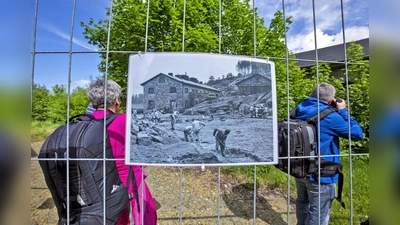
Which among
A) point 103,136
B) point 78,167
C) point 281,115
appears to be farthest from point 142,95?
point 281,115

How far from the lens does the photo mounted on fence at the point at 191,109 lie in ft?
3.52

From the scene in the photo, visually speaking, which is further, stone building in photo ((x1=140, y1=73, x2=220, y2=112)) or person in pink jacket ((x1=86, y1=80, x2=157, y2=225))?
person in pink jacket ((x1=86, y1=80, x2=157, y2=225))

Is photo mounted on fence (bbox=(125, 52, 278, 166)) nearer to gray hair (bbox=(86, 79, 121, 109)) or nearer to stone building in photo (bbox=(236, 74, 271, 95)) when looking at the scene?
stone building in photo (bbox=(236, 74, 271, 95))

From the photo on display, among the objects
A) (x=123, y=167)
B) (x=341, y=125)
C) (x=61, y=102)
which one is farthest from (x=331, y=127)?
(x=61, y=102)

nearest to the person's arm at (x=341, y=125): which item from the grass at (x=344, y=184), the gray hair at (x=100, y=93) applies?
the grass at (x=344, y=184)

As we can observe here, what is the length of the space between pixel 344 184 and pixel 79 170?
4.40 m

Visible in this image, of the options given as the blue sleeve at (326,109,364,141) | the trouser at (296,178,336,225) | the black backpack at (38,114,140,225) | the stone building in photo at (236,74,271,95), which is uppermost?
the stone building in photo at (236,74,271,95)

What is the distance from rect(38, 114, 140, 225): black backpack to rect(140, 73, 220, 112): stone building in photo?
0.33 meters

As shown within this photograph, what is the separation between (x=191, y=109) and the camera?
1066mm

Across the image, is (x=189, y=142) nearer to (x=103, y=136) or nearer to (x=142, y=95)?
(x=142, y=95)

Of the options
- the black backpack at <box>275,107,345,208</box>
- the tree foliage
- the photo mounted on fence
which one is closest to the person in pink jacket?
the photo mounted on fence

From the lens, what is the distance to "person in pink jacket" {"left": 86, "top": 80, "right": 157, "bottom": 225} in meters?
1.23

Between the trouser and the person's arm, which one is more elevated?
the person's arm
